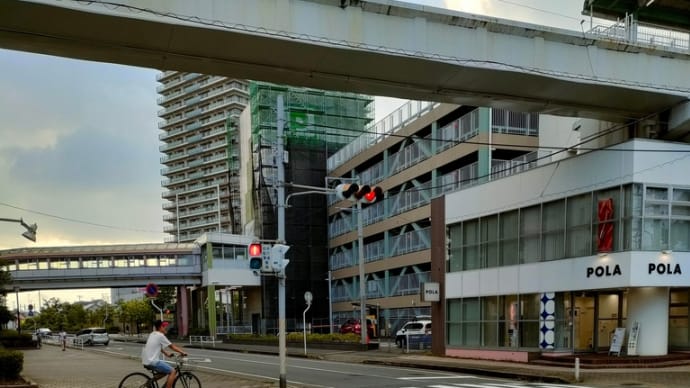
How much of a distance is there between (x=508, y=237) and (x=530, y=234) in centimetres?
130

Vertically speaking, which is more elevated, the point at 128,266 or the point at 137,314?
the point at 128,266

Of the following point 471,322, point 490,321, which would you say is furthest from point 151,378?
point 471,322

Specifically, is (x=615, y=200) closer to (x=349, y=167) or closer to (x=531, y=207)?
(x=531, y=207)

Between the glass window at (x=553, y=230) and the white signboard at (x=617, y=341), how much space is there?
10.4ft

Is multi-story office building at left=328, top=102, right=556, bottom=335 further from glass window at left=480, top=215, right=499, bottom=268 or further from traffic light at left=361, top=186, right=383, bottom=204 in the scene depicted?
traffic light at left=361, top=186, right=383, bottom=204

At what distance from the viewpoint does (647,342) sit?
20844mm

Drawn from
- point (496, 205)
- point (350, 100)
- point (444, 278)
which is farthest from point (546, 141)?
point (350, 100)

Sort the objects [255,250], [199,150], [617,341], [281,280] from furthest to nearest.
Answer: [199,150] → [617,341] → [281,280] → [255,250]

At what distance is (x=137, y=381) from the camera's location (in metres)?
12.1

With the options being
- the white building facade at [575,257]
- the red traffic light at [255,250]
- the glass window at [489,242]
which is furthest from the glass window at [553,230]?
the red traffic light at [255,250]

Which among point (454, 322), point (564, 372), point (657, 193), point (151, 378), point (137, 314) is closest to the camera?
point (151, 378)

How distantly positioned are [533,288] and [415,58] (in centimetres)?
1187

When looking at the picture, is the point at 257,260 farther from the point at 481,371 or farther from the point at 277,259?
the point at 481,371

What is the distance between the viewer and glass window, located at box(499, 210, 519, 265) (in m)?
25.8
